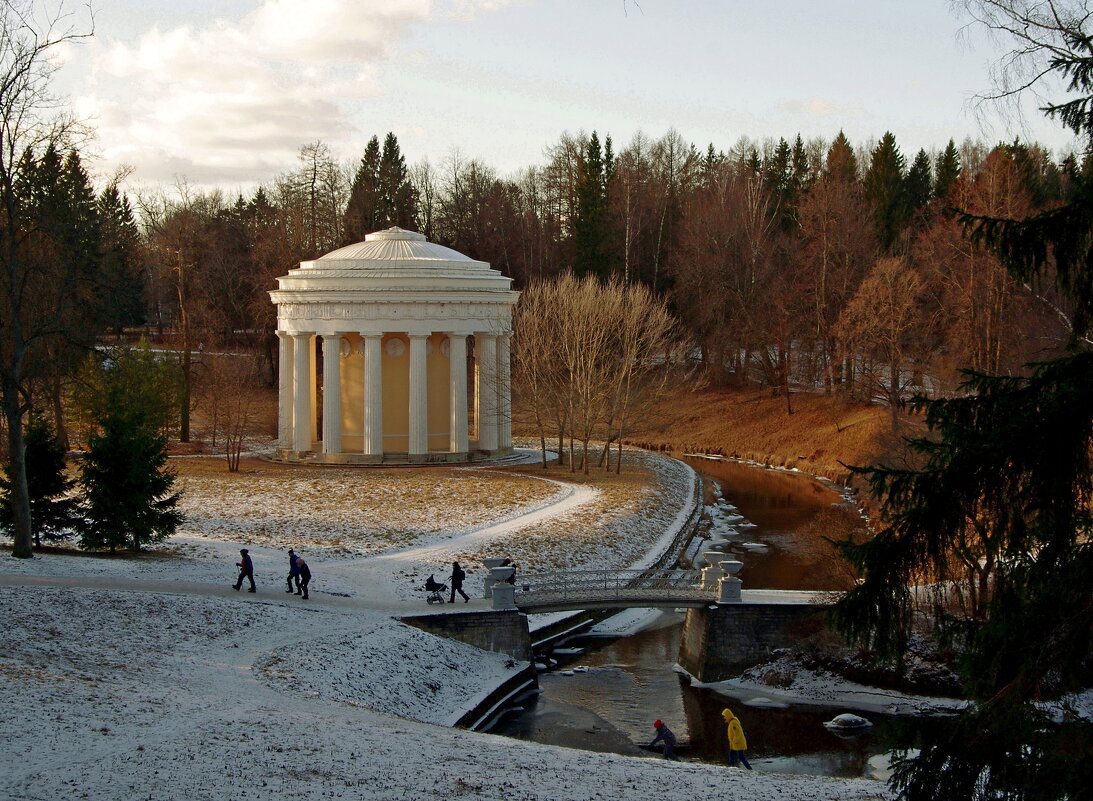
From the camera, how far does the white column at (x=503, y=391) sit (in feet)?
166

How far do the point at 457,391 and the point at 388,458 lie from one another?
417 centimetres

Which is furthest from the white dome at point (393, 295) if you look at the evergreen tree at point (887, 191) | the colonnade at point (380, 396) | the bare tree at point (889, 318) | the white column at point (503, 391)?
the evergreen tree at point (887, 191)

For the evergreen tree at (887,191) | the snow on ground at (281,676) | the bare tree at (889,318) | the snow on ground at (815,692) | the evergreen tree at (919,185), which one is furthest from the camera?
the evergreen tree at (919,185)

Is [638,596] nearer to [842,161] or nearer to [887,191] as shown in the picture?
[887,191]

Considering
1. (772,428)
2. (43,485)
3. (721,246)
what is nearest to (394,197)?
(721,246)

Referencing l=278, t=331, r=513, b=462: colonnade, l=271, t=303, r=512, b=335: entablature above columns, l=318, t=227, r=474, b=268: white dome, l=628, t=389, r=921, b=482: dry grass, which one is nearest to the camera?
l=271, t=303, r=512, b=335: entablature above columns

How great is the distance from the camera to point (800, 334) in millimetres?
64625

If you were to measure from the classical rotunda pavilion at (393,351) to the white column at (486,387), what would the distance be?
5 centimetres

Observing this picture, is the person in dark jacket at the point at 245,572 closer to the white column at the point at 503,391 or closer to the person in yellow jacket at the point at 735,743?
the person in yellow jacket at the point at 735,743

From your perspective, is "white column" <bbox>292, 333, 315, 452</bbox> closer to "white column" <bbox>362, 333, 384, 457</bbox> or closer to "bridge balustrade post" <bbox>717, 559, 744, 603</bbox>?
"white column" <bbox>362, 333, 384, 457</bbox>

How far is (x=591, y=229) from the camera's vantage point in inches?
3076

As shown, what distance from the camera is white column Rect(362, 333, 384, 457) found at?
47.2 meters

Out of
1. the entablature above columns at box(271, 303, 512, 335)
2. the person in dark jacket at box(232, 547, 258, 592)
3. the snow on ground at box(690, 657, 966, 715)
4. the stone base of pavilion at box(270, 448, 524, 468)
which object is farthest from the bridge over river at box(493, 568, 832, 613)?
the entablature above columns at box(271, 303, 512, 335)

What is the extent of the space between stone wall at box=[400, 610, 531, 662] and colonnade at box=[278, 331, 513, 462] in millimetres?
23762
